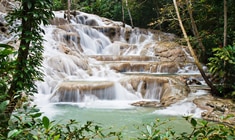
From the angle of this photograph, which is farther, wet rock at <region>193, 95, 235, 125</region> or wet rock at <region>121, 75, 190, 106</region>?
wet rock at <region>121, 75, 190, 106</region>

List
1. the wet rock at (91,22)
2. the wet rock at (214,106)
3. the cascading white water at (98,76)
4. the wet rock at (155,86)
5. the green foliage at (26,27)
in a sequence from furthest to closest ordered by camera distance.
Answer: the wet rock at (91,22) → the wet rock at (155,86) → the cascading white water at (98,76) → the wet rock at (214,106) → the green foliage at (26,27)

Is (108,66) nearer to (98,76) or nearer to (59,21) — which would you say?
(98,76)

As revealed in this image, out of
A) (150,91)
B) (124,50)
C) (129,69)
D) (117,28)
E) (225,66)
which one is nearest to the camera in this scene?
(225,66)

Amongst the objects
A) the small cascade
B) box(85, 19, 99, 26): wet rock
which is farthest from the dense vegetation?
box(85, 19, 99, 26): wet rock

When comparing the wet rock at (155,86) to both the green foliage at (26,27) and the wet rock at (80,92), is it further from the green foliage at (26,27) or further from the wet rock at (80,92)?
the green foliage at (26,27)

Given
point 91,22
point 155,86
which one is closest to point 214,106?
point 155,86

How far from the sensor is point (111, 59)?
1372 cm

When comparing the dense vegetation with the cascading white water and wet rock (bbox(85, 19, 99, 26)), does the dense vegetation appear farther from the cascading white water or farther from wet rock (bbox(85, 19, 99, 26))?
wet rock (bbox(85, 19, 99, 26))

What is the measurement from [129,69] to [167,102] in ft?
15.9

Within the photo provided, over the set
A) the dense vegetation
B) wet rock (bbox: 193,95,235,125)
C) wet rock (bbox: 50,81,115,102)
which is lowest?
wet rock (bbox: 193,95,235,125)

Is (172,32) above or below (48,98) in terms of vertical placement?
above

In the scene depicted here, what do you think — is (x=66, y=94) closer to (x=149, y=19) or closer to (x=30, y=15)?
(x=30, y=15)

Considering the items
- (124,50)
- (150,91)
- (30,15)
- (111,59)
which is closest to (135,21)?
(124,50)

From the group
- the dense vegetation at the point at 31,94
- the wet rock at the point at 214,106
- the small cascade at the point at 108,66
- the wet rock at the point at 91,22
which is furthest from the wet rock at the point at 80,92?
the wet rock at the point at 91,22
